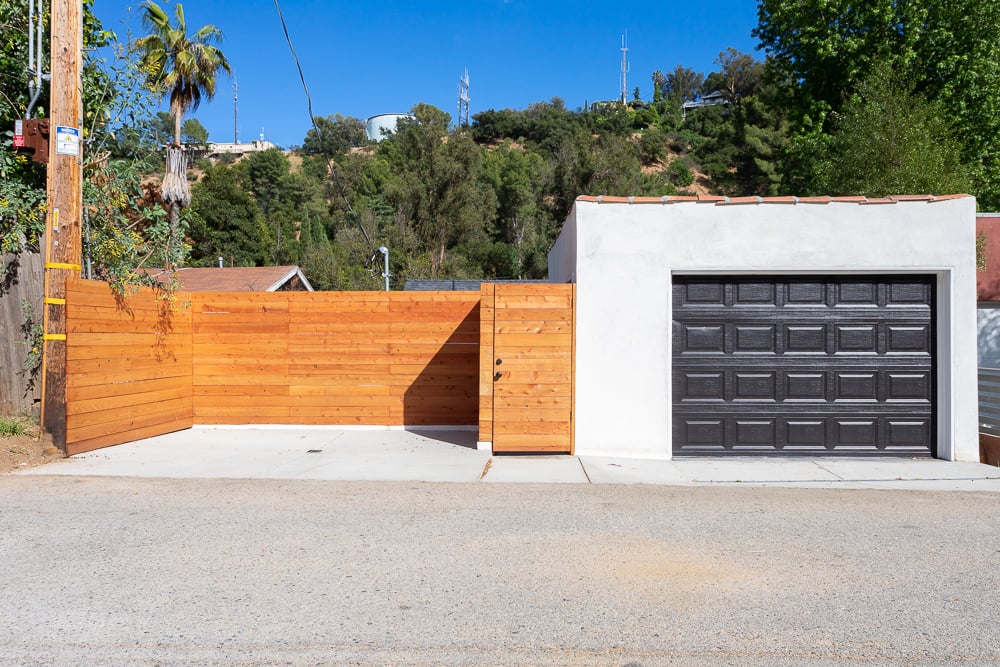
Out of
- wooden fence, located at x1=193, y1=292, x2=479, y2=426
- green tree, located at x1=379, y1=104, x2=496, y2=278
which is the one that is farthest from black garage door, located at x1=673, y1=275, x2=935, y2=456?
green tree, located at x1=379, y1=104, x2=496, y2=278

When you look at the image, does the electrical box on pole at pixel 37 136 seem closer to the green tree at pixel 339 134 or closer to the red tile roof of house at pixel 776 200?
the red tile roof of house at pixel 776 200

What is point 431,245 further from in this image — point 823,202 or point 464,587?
point 464,587

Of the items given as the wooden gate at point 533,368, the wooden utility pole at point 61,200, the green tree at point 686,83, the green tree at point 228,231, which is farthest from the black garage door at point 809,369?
the green tree at point 686,83

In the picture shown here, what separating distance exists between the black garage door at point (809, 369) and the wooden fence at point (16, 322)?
28.4 feet

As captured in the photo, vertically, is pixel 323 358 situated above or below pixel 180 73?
below

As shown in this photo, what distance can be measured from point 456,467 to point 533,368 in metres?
1.72

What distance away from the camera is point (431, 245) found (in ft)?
131

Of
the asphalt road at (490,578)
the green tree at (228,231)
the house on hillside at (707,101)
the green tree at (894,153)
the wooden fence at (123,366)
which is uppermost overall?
the house on hillside at (707,101)

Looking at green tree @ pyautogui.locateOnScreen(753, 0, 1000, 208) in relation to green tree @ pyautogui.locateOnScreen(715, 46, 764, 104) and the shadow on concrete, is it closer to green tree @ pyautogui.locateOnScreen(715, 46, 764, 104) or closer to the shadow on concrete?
the shadow on concrete

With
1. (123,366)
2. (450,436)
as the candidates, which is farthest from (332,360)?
(123,366)

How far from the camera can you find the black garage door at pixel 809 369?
9484 mm

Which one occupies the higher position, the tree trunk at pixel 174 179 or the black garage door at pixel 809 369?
the tree trunk at pixel 174 179

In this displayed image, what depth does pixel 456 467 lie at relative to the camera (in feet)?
28.6

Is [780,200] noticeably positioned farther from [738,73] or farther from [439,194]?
[738,73]
